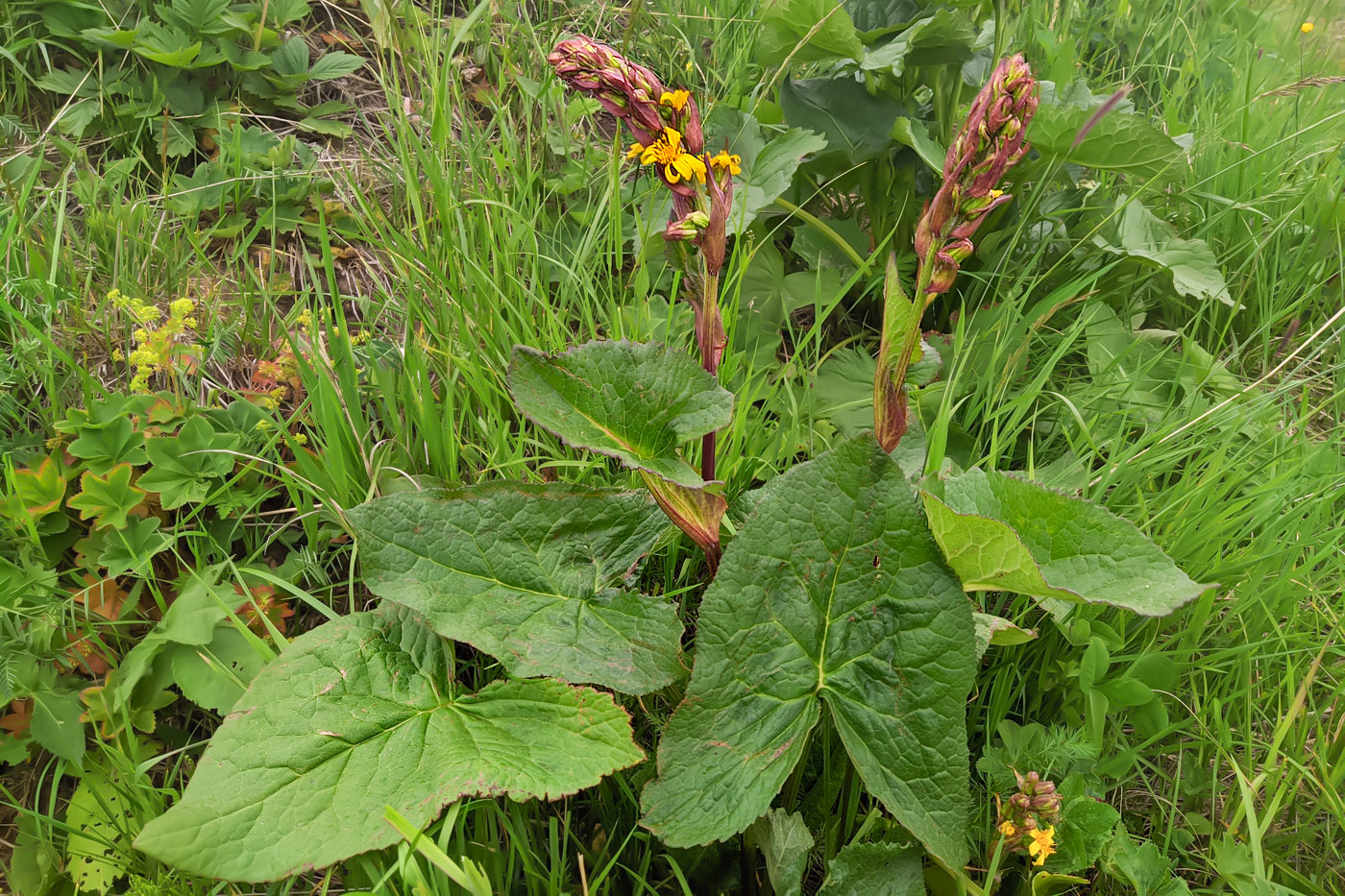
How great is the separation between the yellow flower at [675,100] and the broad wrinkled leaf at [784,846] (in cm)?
102

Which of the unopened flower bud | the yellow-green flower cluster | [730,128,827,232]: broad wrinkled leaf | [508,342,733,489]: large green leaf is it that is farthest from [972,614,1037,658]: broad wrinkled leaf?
the yellow-green flower cluster

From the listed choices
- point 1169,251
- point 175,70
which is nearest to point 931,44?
point 1169,251

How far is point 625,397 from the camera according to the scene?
3.92 ft

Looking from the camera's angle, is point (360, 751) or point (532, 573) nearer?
point (360, 751)

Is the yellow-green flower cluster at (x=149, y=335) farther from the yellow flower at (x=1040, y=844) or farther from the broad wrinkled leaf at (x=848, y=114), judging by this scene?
the yellow flower at (x=1040, y=844)

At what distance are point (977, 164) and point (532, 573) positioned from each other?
33.1 inches

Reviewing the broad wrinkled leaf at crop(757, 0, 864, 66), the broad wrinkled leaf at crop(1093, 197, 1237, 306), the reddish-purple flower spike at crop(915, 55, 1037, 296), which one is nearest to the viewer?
the reddish-purple flower spike at crop(915, 55, 1037, 296)

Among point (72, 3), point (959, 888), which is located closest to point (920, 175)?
point (959, 888)

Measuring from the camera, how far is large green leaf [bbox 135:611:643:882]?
3.26 ft

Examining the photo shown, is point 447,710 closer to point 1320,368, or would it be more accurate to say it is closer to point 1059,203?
point 1059,203

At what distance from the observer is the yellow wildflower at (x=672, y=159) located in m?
1.14

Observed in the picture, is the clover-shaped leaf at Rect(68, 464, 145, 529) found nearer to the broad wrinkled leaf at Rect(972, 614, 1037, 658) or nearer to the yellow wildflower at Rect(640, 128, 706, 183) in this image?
the yellow wildflower at Rect(640, 128, 706, 183)

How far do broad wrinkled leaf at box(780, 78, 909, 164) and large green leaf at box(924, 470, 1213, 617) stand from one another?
117cm

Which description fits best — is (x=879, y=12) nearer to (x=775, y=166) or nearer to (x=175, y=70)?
(x=775, y=166)
